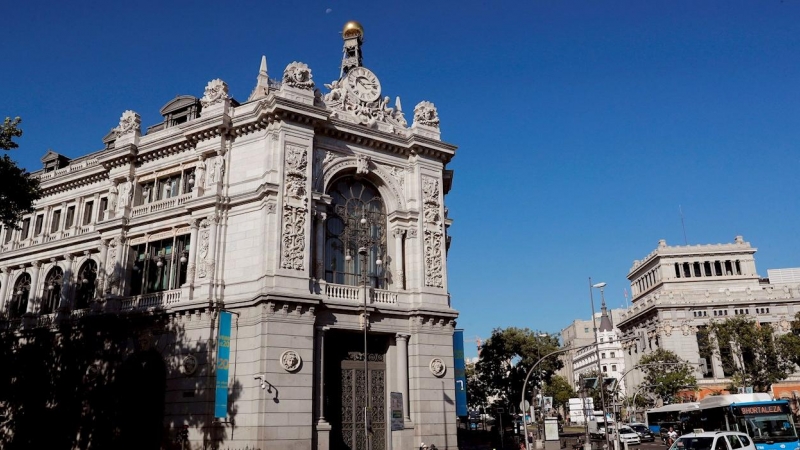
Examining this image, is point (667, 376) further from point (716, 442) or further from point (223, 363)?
point (223, 363)

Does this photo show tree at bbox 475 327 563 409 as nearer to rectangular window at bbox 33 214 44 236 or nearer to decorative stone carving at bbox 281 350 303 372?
decorative stone carving at bbox 281 350 303 372

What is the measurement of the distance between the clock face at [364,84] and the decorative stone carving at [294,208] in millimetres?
5908

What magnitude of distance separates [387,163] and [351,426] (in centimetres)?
1427

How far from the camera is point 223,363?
89.1ft

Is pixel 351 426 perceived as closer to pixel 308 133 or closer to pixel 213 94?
pixel 308 133

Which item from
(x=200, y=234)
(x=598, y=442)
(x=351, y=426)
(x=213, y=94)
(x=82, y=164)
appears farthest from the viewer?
(x=598, y=442)

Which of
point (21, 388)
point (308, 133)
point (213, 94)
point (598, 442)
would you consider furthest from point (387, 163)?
point (598, 442)

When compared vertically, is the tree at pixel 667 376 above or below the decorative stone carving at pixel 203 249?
below

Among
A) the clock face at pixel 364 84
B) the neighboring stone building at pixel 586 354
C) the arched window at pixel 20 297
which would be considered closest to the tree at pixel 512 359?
the clock face at pixel 364 84

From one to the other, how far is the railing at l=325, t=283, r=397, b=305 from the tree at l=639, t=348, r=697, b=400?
1781 inches

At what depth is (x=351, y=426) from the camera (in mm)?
29203

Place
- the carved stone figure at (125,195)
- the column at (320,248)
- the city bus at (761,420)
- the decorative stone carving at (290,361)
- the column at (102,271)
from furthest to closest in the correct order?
the carved stone figure at (125,195)
the column at (102,271)
the column at (320,248)
the city bus at (761,420)
the decorative stone carving at (290,361)

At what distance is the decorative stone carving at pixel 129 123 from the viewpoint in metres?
35.9

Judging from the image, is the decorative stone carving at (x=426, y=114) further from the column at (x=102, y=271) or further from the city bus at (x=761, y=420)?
the city bus at (x=761, y=420)
